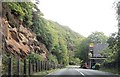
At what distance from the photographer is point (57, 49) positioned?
99.2 metres

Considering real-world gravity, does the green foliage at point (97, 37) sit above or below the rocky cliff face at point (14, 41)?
above

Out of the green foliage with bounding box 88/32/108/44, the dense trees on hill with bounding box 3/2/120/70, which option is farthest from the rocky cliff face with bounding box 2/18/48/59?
the green foliage with bounding box 88/32/108/44

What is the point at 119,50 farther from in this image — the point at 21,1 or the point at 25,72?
the point at 25,72

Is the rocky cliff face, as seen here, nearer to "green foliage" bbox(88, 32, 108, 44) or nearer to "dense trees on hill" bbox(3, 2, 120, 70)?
"dense trees on hill" bbox(3, 2, 120, 70)

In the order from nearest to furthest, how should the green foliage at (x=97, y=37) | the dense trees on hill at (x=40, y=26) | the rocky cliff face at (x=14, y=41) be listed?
1. the rocky cliff face at (x=14, y=41)
2. the dense trees on hill at (x=40, y=26)
3. the green foliage at (x=97, y=37)

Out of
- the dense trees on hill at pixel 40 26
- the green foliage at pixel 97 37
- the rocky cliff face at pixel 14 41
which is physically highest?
the green foliage at pixel 97 37

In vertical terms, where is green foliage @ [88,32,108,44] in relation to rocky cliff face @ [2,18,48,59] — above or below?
above

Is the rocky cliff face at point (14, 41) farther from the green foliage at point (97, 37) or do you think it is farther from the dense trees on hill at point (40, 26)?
the green foliage at point (97, 37)

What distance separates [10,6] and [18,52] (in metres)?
4.80

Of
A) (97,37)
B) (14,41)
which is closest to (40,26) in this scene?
(14,41)

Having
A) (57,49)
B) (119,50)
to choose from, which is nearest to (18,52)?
(119,50)

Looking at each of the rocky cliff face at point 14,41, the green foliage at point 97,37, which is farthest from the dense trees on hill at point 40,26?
the rocky cliff face at point 14,41

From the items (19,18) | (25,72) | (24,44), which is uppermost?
(19,18)

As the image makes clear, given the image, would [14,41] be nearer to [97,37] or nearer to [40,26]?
[40,26]
